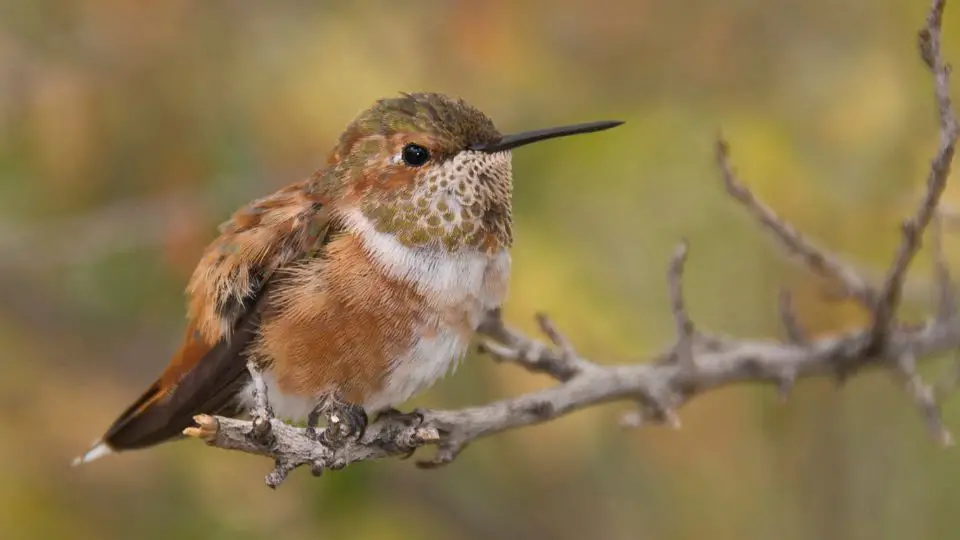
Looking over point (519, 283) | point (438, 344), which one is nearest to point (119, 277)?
point (519, 283)

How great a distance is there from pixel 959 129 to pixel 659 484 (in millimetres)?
3124

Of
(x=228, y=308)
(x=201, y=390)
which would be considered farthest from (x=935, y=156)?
(x=201, y=390)

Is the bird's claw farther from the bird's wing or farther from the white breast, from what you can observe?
the bird's wing

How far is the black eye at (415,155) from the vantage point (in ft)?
9.52

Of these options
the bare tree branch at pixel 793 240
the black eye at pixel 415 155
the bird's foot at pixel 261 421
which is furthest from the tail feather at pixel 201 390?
the bare tree branch at pixel 793 240

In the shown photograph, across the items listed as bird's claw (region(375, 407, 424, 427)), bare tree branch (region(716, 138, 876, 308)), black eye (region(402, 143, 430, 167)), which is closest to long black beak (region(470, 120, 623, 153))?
black eye (region(402, 143, 430, 167))

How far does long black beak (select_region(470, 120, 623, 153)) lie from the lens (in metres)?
2.77

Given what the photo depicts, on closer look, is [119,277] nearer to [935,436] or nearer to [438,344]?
[438,344]

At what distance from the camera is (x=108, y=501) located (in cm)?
471

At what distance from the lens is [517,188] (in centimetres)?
403

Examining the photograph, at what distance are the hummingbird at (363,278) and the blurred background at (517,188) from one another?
891mm

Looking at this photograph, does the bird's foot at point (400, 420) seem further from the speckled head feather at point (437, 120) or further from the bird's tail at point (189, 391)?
the speckled head feather at point (437, 120)

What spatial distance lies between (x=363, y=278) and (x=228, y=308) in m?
0.41

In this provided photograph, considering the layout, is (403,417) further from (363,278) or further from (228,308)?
(228,308)
